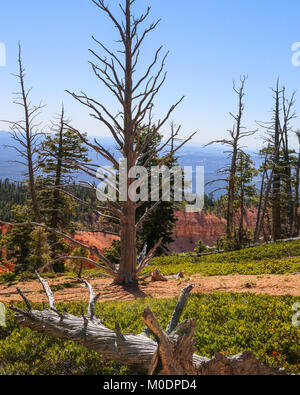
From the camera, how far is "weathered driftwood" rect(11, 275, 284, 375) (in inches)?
120

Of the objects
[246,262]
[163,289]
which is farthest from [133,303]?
[246,262]

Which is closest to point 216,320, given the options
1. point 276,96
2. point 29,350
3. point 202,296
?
point 202,296

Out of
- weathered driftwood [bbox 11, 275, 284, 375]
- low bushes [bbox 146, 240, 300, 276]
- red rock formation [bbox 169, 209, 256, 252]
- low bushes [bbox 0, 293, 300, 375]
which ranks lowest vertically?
red rock formation [bbox 169, 209, 256, 252]

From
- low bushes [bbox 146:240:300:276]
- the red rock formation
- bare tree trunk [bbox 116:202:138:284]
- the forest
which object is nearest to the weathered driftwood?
the forest

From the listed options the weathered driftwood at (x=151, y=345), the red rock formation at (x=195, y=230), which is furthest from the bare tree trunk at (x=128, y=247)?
the red rock formation at (x=195, y=230)

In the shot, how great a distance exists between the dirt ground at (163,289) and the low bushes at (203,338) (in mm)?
1801

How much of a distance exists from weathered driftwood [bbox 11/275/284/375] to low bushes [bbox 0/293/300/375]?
0.23 metres

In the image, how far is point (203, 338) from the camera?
181 inches

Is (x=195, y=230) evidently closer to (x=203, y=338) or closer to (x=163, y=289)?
(x=163, y=289)

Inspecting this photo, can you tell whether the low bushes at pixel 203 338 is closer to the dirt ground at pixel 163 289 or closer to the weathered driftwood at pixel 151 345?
the weathered driftwood at pixel 151 345

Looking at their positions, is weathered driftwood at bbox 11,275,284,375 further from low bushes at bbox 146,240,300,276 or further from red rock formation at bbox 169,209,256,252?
red rock formation at bbox 169,209,256,252

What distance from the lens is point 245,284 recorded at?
9203 mm

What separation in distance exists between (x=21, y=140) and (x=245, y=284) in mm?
13402
